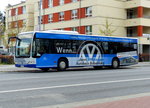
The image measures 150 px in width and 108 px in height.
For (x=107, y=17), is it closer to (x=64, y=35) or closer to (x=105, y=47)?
(x=105, y=47)

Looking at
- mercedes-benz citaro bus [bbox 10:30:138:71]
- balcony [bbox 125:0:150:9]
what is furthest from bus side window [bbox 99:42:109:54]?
balcony [bbox 125:0:150:9]

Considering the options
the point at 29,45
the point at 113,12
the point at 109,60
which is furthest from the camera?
the point at 113,12

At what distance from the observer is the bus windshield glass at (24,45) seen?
21938 millimetres

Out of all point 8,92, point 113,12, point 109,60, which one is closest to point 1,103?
point 8,92

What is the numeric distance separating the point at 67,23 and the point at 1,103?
45.3 m

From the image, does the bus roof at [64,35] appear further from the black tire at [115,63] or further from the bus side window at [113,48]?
the black tire at [115,63]

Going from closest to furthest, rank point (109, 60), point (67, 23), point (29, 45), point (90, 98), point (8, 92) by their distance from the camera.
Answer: point (90, 98) → point (8, 92) → point (29, 45) → point (109, 60) → point (67, 23)

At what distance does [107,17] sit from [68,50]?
26379 millimetres

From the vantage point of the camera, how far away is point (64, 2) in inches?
2151

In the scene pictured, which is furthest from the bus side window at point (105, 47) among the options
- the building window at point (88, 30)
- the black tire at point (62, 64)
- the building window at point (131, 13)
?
the building window at point (131, 13)

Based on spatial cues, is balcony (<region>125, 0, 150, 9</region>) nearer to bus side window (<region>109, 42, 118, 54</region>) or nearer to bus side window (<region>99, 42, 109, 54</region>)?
bus side window (<region>109, 42, 118, 54</region>)

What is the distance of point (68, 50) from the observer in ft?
77.7

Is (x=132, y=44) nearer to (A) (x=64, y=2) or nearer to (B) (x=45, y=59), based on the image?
(B) (x=45, y=59)

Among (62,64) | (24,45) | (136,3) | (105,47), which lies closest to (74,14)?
(136,3)
